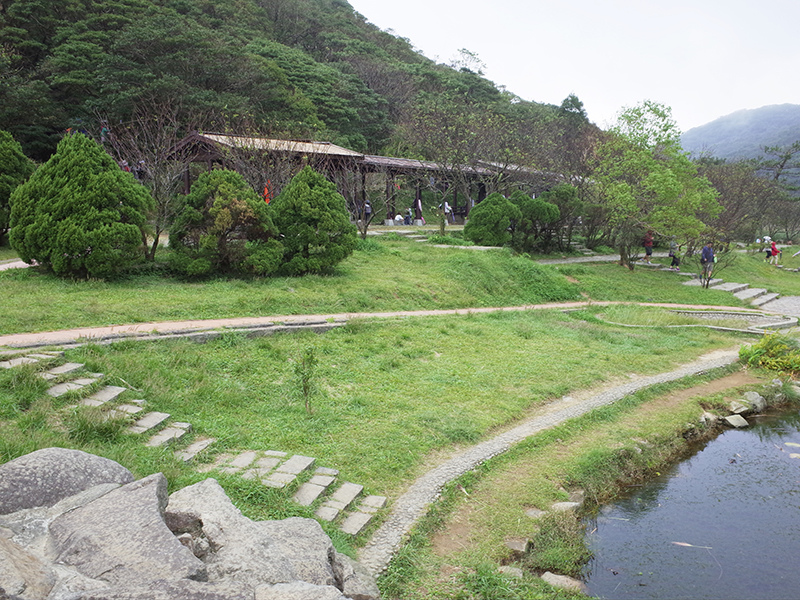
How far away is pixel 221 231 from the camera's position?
11.4m

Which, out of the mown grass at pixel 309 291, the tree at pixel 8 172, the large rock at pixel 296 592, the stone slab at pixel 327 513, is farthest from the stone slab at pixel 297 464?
the tree at pixel 8 172

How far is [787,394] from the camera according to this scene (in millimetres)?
9594

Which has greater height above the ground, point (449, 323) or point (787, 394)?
point (449, 323)

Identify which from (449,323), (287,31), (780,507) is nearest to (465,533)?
(780,507)

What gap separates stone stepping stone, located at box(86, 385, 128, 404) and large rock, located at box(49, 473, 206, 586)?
2.52 meters

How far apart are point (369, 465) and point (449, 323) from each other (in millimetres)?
5928

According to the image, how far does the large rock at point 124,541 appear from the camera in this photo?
104 inches

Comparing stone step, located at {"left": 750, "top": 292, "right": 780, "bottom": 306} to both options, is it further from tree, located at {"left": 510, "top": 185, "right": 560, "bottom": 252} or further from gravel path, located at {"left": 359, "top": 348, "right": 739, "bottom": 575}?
gravel path, located at {"left": 359, "top": 348, "right": 739, "bottom": 575}

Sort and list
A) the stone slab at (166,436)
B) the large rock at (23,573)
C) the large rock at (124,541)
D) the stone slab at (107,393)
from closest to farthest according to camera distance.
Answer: the large rock at (23,573) < the large rock at (124,541) < the stone slab at (166,436) < the stone slab at (107,393)

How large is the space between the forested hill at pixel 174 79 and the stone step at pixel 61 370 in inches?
692

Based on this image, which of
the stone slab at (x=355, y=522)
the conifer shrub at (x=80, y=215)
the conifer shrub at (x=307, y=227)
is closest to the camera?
the stone slab at (x=355, y=522)

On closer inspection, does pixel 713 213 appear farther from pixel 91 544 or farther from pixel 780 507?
pixel 91 544

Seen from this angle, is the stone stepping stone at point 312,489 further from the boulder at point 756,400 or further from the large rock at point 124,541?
the boulder at point 756,400

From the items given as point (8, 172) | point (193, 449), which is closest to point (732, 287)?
point (193, 449)
